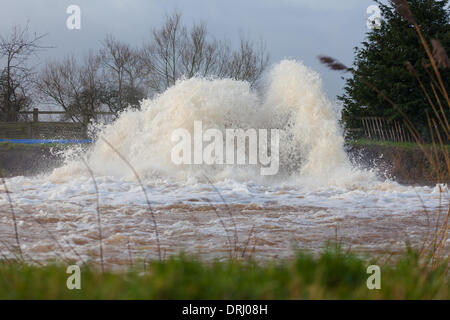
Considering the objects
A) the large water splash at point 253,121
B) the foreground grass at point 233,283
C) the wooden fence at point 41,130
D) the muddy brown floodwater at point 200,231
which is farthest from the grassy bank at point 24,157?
the foreground grass at point 233,283

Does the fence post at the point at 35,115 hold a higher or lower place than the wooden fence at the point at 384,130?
higher

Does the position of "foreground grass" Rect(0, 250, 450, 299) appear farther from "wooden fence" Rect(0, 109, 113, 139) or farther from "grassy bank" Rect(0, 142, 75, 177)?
"wooden fence" Rect(0, 109, 113, 139)

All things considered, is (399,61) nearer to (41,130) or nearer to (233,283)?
Result: (41,130)

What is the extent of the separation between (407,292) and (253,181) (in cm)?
767

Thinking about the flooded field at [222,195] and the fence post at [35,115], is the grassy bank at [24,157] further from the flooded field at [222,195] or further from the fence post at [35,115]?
the fence post at [35,115]

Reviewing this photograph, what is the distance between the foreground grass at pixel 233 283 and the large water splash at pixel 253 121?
25.7 feet

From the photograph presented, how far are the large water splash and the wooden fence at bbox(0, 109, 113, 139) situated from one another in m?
7.77

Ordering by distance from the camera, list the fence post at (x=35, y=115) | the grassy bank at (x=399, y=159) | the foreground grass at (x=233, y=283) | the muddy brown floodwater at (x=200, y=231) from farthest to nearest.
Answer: the fence post at (x=35, y=115)
the grassy bank at (x=399, y=159)
the muddy brown floodwater at (x=200, y=231)
the foreground grass at (x=233, y=283)

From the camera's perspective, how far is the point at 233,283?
6.31 ft

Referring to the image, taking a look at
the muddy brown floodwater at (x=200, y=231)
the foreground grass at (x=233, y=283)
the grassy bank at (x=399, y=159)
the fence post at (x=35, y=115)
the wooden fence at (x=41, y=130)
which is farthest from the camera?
the fence post at (x=35, y=115)

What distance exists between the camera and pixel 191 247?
458 centimetres

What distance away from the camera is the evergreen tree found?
15109 mm

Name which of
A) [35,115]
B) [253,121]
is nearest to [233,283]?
[253,121]

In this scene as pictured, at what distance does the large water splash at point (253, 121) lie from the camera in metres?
10.5
